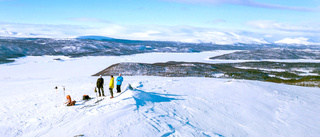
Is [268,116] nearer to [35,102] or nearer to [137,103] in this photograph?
[137,103]

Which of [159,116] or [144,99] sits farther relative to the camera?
[144,99]

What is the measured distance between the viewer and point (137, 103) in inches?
606

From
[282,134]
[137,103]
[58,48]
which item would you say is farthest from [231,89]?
[58,48]

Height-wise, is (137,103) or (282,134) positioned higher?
(137,103)

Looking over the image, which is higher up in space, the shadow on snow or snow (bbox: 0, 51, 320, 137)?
the shadow on snow

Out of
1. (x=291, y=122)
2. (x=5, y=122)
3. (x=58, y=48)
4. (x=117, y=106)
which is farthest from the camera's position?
(x=58, y=48)

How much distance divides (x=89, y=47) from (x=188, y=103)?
13927 centimetres

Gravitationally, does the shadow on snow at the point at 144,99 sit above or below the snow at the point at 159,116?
above

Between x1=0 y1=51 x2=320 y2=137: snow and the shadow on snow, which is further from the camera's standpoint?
the shadow on snow

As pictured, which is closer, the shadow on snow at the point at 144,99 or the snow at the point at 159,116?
the snow at the point at 159,116

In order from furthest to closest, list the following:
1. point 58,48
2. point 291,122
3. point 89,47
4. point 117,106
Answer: point 89,47 → point 58,48 → point 291,122 → point 117,106

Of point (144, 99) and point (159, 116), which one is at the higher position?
point (144, 99)

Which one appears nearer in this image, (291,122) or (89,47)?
(291,122)

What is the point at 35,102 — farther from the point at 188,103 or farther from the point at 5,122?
the point at 188,103
